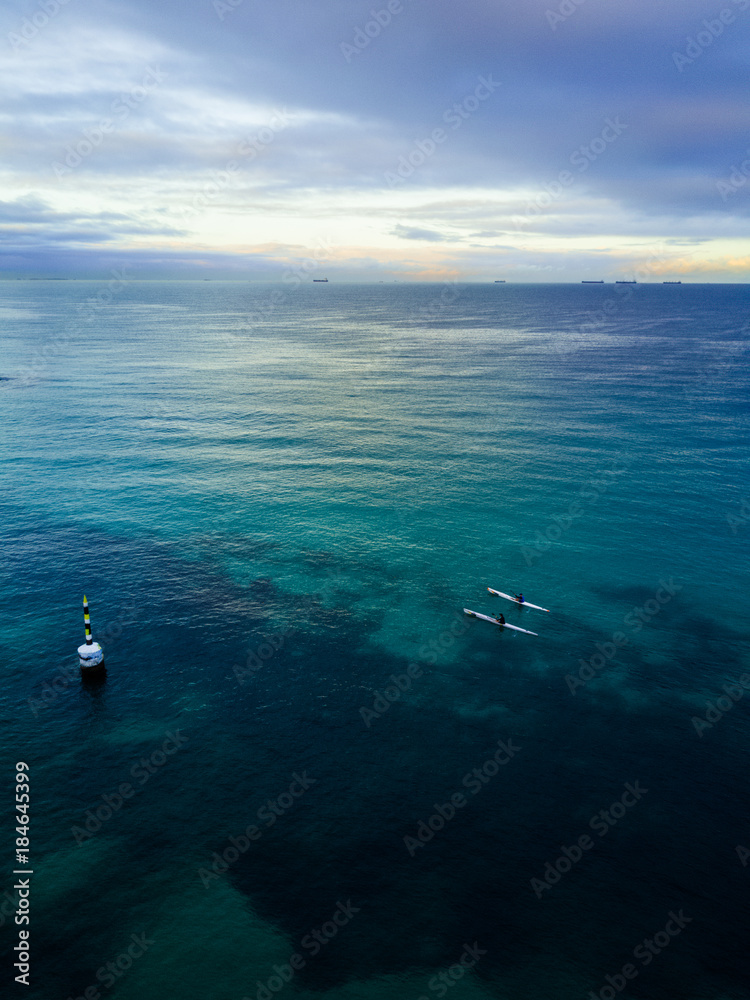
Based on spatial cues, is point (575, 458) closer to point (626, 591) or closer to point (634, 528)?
point (634, 528)

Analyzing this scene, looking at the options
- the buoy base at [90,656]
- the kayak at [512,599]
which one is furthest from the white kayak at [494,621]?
the buoy base at [90,656]

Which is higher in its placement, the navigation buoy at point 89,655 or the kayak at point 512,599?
the kayak at point 512,599

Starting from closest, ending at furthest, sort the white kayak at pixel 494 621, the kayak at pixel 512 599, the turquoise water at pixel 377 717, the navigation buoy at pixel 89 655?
the turquoise water at pixel 377 717, the navigation buoy at pixel 89 655, the white kayak at pixel 494 621, the kayak at pixel 512 599

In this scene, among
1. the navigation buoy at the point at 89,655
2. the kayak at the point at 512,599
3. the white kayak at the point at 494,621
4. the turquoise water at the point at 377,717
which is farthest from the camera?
the kayak at the point at 512,599

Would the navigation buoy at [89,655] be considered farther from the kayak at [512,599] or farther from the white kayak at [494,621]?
the kayak at [512,599]

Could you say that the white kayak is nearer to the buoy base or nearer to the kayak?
the kayak

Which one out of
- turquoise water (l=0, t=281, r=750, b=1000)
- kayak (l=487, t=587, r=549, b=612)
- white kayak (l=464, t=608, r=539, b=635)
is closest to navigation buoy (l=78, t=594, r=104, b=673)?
turquoise water (l=0, t=281, r=750, b=1000)

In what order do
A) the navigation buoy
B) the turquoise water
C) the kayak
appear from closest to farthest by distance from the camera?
the turquoise water → the navigation buoy → the kayak

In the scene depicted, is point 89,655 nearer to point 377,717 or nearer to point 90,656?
point 90,656
